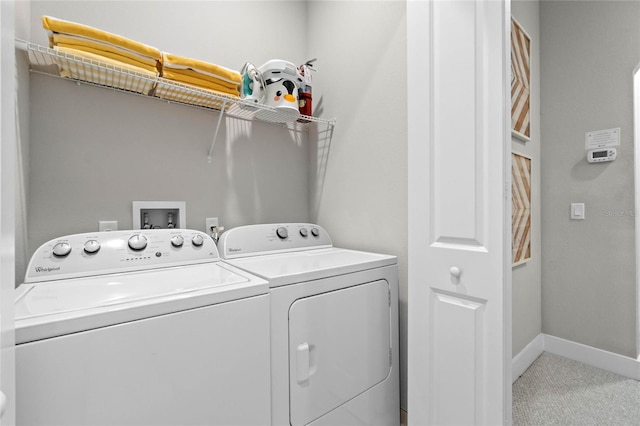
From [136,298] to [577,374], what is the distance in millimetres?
2597

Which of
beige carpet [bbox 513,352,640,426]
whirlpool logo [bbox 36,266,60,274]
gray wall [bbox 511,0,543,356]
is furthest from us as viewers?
gray wall [bbox 511,0,543,356]

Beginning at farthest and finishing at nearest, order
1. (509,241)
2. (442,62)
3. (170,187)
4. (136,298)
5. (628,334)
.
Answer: (628,334)
(170,187)
(442,62)
(509,241)
(136,298)

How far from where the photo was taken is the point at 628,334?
6.34 ft

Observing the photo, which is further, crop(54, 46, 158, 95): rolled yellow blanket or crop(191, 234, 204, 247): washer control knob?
crop(191, 234, 204, 247): washer control knob

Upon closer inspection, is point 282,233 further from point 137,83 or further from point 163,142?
point 137,83

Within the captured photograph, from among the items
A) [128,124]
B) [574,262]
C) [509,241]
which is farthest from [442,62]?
[574,262]

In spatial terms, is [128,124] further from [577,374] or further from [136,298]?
[577,374]

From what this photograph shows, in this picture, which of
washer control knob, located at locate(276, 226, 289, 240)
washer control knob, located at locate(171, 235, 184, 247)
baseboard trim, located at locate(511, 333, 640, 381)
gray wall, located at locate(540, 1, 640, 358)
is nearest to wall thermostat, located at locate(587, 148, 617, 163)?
gray wall, located at locate(540, 1, 640, 358)

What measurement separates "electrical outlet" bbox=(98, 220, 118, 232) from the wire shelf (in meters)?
0.66

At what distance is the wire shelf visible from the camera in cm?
121

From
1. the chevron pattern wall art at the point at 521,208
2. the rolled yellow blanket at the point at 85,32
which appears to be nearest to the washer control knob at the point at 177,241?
the rolled yellow blanket at the point at 85,32

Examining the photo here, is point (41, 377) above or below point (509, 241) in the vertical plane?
below

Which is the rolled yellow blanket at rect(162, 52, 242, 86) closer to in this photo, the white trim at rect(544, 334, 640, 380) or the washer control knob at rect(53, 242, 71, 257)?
the washer control knob at rect(53, 242, 71, 257)

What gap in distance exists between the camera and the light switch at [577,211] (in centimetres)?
206
